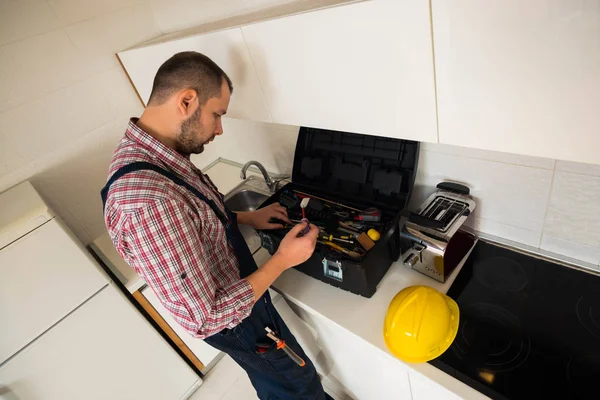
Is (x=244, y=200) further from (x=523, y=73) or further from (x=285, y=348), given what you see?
(x=523, y=73)

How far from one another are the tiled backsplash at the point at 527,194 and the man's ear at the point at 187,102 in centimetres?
78

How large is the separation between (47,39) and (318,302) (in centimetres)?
168

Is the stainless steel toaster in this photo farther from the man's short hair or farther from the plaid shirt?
the man's short hair

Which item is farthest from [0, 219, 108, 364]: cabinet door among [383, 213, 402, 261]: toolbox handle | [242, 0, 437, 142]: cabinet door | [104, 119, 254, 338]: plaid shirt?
[383, 213, 402, 261]: toolbox handle

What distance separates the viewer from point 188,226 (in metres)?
0.78

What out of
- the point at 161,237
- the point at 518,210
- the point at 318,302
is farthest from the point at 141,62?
the point at 518,210

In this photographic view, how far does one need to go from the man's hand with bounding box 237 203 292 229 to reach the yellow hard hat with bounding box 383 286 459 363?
530 millimetres

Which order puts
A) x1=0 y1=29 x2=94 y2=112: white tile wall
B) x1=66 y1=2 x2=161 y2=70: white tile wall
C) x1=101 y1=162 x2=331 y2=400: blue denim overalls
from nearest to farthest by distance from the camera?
x1=101 y1=162 x2=331 y2=400: blue denim overalls < x1=0 y1=29 x2=94 y2=112: white tile wall < x1=66 y1=2 x2=161 y2=70: white tile wall

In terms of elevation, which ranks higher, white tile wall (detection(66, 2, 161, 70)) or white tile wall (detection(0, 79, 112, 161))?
white tile wall (detection(66, 2, 161, 70))

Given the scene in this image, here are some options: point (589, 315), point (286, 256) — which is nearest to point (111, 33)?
point (286, 256)

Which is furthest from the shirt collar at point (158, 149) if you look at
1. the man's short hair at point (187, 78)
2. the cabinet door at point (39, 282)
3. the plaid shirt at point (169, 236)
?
the cabinet door at point (39, 282)

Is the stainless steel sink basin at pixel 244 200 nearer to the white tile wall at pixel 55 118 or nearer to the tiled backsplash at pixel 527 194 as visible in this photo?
the white tile wall at pixel 55 118

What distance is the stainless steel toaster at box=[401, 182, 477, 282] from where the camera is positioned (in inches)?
38.6

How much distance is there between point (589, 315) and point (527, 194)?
0.37m
